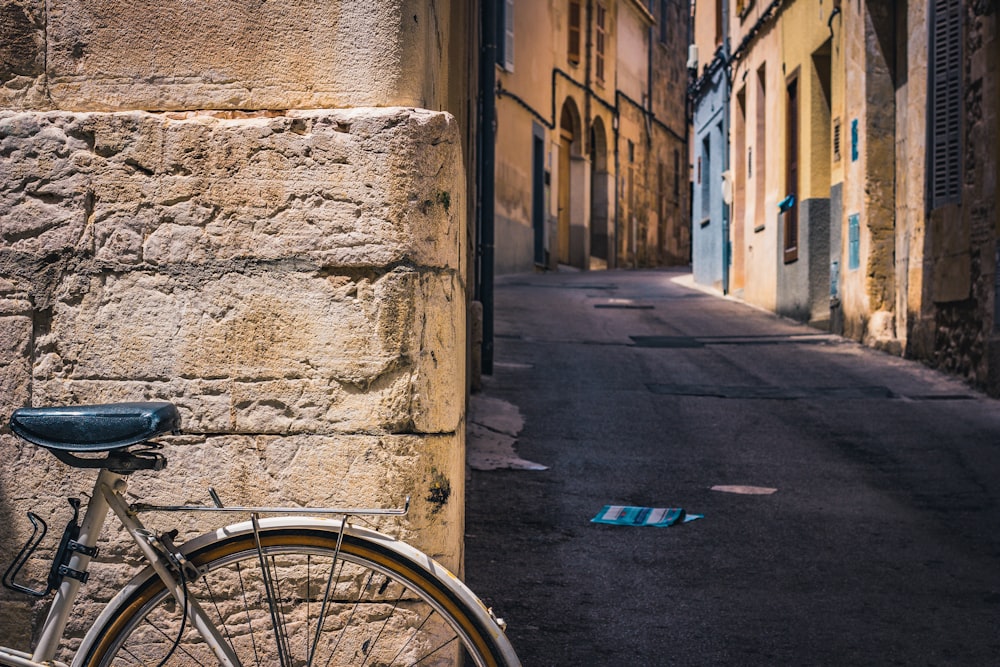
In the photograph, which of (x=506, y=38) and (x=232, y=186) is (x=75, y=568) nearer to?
(x=232, y=186)

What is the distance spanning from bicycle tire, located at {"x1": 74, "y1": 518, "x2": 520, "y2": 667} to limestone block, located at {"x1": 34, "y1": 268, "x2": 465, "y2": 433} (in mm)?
357

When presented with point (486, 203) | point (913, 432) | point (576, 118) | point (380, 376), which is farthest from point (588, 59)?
point (380, 376)

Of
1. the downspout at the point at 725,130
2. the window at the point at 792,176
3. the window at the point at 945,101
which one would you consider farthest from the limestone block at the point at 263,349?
the downspout at the point at 725,130

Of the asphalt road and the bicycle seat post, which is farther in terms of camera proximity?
the asphalt road

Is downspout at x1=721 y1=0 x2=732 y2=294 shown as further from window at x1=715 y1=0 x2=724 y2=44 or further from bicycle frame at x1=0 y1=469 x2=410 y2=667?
bicycle frame at x1=0 y1=469 x2=410 y2=667

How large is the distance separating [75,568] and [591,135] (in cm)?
2846

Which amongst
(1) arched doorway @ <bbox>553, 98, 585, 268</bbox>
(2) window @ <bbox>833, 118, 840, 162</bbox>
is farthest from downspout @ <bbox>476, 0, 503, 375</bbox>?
(1) arched doorway @ <bbox>553, 98, 585, 268</bbox>

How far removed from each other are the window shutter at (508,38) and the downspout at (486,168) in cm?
1253

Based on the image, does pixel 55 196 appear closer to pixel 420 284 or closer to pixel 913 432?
pixel 420 284

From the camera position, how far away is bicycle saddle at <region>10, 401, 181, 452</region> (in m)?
2.21

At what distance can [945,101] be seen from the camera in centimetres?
1002

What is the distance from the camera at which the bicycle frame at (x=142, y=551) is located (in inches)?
87.8

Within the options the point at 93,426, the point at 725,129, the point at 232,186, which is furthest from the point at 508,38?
the point at 93,426

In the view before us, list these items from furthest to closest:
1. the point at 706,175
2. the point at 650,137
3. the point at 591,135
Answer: the point at 650,137 → the point at 591,135 → the point at 706,175
